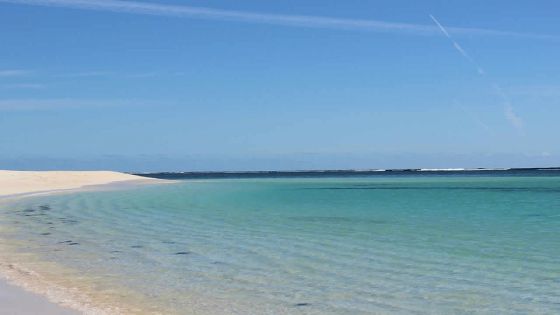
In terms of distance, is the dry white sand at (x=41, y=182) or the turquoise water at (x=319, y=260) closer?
the turquoise water at (x=319, y=260)

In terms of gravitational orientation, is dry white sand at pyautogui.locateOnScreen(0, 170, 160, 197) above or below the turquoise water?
above

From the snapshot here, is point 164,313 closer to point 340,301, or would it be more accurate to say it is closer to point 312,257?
point 340,301

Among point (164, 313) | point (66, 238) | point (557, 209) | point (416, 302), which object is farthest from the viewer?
point (557, 209)

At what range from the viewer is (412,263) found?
14570 mm

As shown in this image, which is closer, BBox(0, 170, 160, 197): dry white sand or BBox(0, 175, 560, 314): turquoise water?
BBox(0, 175, 560, 314): turquoise water

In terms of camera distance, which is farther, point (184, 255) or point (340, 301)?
point (184, 255)

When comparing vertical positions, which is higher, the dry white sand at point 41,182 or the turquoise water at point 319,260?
the dry white sand at point 41,182

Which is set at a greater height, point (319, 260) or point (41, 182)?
point (41, 182)

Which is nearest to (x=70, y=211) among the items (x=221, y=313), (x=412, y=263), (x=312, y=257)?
(x=312, y=257)

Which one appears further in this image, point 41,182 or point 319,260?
point 41,182

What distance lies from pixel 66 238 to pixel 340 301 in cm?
1209

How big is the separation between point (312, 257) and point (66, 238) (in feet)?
28.3

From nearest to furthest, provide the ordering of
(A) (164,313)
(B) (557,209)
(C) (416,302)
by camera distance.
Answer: (A) (164,313) < (C) (416,302) < (B) (557,209)

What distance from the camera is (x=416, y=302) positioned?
10.5 meters
